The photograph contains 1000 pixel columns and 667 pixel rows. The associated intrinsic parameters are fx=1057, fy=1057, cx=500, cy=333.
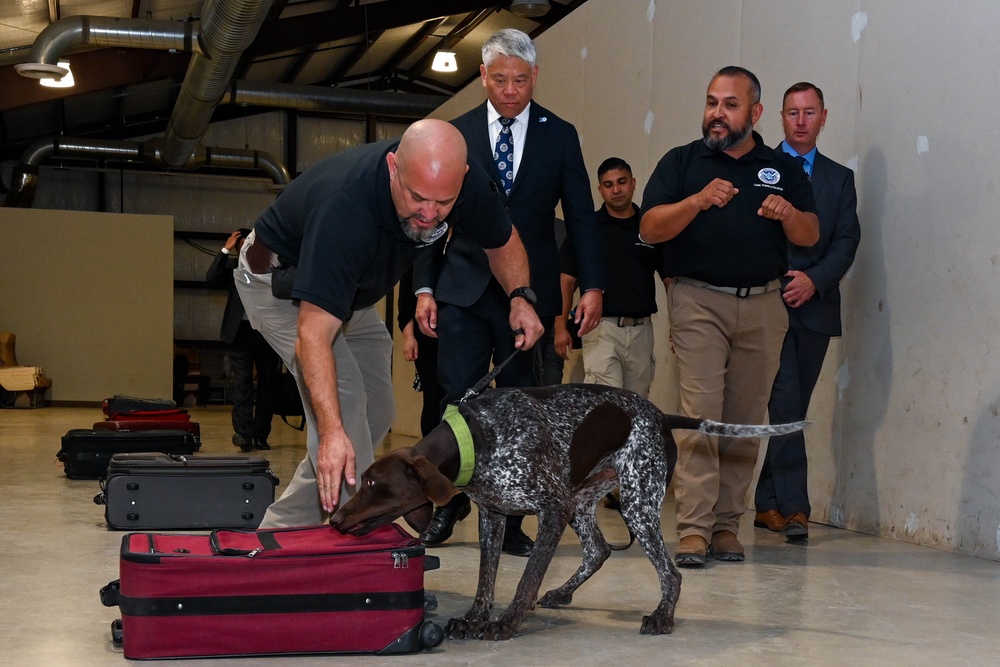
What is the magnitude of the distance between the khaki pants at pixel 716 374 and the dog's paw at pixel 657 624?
106 cm

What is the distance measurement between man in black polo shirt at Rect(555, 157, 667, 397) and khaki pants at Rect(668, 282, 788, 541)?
1344 mm

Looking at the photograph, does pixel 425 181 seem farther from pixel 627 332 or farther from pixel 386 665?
pixel 627 332

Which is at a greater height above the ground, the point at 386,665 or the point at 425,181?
the point at 425,181

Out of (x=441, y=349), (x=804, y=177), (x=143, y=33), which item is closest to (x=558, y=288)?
(x=441, y=349)

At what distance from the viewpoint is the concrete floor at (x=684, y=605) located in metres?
2.55

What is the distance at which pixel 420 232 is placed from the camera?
2.59 meters

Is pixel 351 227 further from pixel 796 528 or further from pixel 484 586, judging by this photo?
pixel 796 528

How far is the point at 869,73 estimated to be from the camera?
185 inches

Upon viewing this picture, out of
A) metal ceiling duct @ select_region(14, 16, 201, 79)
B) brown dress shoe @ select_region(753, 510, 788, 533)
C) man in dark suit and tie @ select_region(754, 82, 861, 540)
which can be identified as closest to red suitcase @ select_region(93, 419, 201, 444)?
brown dress shoe @ select_region(753, 510, 788, 533)

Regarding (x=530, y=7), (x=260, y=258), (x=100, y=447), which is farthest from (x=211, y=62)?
(x=260, y=258)

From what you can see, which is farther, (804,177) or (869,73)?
(869,73)

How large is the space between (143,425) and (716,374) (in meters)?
4.64

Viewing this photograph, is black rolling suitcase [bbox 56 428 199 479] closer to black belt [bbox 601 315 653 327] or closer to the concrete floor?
the concrete floor

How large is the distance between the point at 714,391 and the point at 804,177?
2.93ft
